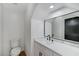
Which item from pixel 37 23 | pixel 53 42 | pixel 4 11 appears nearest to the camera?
pixel 4 11

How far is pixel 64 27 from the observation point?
1887 millimetres

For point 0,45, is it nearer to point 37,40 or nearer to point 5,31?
point 5,31

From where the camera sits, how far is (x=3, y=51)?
1.37 meters

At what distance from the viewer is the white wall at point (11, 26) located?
139 centimetres

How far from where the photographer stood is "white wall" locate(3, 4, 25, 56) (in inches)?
54.6

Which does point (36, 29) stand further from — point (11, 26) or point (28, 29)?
point (11, 26)

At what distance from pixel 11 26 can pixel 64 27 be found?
100 cm

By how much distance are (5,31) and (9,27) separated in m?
0.08

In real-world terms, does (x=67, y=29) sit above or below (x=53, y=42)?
above

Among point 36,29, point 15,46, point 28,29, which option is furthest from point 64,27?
point 15,46

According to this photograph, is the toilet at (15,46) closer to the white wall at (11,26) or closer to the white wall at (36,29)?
the white wall at (11,26)

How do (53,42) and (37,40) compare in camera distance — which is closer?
(37,40)

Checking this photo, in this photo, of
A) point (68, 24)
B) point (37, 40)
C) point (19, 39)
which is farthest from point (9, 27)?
point (68, 24)

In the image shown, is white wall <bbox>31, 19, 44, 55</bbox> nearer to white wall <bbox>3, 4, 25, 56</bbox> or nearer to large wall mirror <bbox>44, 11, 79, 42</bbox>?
large wall mirror <bbox>44, 11, 79, 42</bbox>
